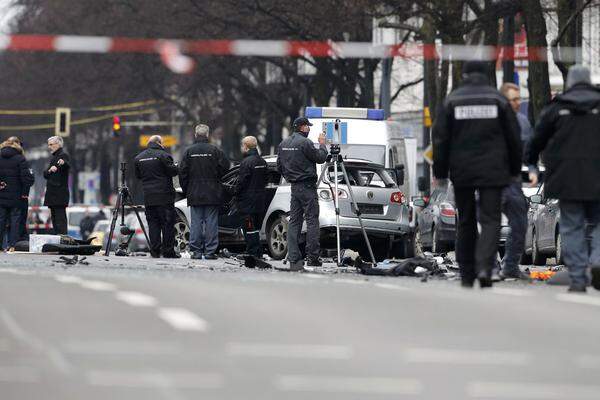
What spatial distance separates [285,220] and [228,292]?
13757 millimetres

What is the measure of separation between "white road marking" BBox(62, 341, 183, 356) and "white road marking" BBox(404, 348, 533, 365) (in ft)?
3.95

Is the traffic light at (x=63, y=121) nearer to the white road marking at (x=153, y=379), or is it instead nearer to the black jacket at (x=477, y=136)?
the black jacket at (x=477, y=136)

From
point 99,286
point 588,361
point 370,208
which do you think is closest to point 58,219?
point 370,208

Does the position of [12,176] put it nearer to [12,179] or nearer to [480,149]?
[12,179]

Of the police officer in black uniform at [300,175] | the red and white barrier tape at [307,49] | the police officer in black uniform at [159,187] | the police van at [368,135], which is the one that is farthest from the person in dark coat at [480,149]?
the red and white barrier tape at [307,49]

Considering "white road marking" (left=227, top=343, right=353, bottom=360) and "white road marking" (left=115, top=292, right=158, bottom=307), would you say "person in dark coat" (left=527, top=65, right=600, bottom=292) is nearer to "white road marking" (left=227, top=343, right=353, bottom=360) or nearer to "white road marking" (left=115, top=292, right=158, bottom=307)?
"white road marking" (left=115, top=292, right=158, bottom=307)

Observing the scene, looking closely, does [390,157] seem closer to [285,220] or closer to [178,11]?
[285,220]

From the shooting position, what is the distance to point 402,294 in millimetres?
12922

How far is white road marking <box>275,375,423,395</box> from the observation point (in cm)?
859

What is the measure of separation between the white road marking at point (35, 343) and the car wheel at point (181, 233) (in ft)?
57.2

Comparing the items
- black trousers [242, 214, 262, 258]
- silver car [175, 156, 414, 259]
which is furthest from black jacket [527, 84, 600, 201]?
silver car [175, 156, 414, 259]

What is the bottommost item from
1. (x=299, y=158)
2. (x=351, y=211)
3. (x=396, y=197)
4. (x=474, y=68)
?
(x=351, y=211)

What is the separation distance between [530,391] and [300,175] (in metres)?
13.5

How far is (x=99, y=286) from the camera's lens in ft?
44.0
